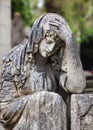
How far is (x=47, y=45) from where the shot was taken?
5.86m

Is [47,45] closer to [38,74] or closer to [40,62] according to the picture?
[40,62]

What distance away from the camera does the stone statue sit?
5664 mm

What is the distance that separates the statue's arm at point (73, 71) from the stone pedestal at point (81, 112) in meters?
0.10

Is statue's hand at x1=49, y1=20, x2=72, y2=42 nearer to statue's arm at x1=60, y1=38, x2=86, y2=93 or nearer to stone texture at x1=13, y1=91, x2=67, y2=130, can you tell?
statue's arm at x1=60, y1=38, x2=86, y2=93

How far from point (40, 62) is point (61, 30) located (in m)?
0.46

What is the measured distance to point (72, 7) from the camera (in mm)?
27672

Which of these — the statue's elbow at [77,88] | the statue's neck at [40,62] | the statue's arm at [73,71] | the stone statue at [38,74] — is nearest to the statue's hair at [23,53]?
the stone statue at [38,74]

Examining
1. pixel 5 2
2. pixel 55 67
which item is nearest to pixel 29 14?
pixel 5 2

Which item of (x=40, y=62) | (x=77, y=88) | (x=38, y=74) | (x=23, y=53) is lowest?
(x=77, y=88)

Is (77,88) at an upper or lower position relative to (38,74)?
lower

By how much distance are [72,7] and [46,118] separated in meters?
22.4

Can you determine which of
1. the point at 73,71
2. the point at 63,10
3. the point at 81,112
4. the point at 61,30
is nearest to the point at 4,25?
the point at 61,30

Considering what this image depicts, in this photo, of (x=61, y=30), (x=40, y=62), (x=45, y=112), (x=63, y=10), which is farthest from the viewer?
(x=63, y=10)

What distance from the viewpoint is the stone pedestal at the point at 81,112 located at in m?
5.71
